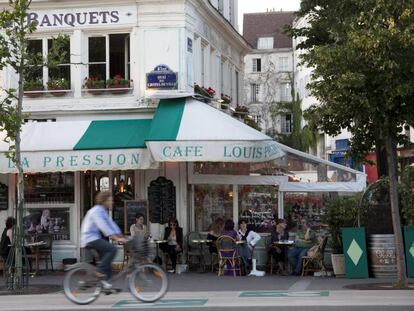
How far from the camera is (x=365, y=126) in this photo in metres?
15.5

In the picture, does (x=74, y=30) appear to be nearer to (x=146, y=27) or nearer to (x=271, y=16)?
(x=146, y=27)

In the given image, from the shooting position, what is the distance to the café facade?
20469 millimetres

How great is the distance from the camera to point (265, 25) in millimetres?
89750

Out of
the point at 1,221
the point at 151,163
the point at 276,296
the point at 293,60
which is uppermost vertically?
the point at 293,60

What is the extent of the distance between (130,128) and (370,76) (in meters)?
7.53

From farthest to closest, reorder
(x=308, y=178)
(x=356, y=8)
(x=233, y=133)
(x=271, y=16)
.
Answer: (x=271, y=16) → (x=308, y=178) → (x=233, y=133) → (x=356, y=8)

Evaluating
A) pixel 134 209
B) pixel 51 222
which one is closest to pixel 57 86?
pixel 51 222

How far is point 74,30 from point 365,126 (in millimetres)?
9191

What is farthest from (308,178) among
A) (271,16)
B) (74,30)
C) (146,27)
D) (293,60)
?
(271,16)

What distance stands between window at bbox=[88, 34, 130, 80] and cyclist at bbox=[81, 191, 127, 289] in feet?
31.3

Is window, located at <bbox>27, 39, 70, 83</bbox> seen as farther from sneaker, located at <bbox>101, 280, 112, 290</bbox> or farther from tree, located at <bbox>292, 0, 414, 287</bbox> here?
sneaker, located at <bbox>101, 280, 112, 290</bbox>

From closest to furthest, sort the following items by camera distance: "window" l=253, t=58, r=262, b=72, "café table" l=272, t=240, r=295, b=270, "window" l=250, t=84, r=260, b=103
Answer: "café table" l=272, t=240, r=295, b=270
"window" l=250, t=84, r=260, b=103
"window" l=253, t=58, r=262, b=72

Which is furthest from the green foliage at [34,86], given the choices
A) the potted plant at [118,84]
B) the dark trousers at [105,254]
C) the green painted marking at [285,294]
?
the dark trousers at [105,254]

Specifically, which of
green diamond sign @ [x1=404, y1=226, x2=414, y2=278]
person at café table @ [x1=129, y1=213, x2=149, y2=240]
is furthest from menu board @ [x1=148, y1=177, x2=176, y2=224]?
green diamond sign @ [x1=404, y1=226, x2=414, y2=278]
